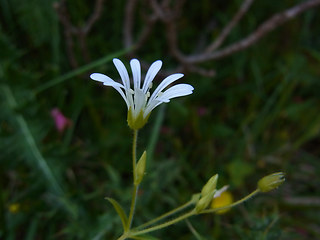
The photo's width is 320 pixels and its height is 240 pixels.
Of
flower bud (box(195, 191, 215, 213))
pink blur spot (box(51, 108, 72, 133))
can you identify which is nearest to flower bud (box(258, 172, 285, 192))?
flower bud (box(195, 191, 215, 213))

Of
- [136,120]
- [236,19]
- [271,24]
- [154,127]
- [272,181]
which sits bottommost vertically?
[272,181]

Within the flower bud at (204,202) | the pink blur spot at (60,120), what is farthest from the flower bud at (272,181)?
the pink blur spot at (60,120)

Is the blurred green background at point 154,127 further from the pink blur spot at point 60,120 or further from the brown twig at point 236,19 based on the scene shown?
the brown twig at point 236,19

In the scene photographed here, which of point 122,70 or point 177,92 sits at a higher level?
point 122,70

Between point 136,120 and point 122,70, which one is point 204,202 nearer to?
point 136,120

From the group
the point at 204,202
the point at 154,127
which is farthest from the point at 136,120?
the point at 154,127

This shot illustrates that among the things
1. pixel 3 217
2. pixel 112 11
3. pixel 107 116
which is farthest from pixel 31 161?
pixel 112 11

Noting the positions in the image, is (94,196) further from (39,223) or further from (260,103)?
(260,103)

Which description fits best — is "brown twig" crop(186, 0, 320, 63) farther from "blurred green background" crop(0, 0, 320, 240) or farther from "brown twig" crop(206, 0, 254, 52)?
"blurred green background" crop(0, 0, 320, 240)
